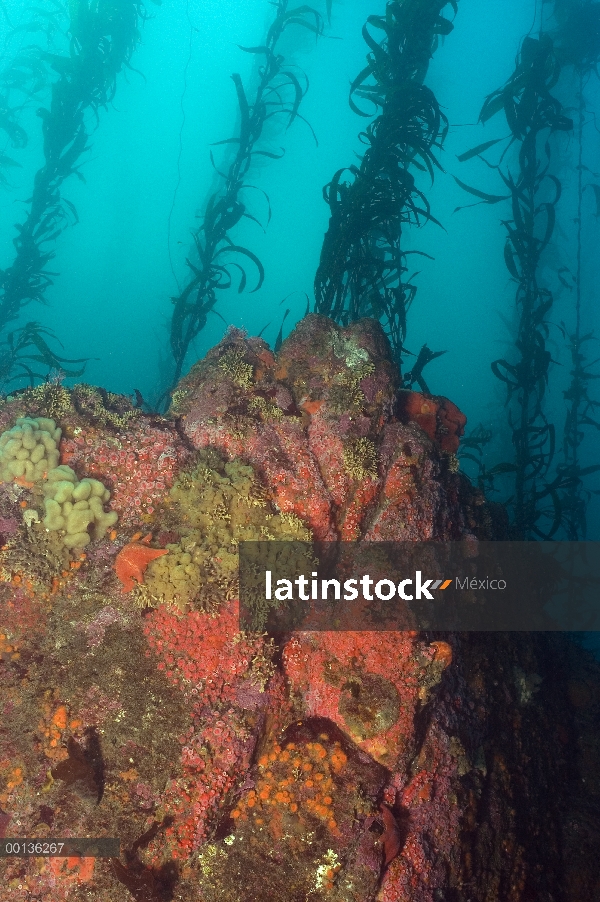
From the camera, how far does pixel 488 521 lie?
530cm

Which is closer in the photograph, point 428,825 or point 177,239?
point 428,825

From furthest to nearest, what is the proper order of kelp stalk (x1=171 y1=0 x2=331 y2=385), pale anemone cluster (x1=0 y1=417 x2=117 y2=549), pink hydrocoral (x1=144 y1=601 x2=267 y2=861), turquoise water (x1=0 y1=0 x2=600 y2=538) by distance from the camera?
turquoise water (x1=0 y1=0 x2=600 y2=538), kelp stalk (x1=171 y1=0 x2=331 y2=385), pale anemone cluster (x1=0 y1=417 x2=117 y2=549), pink hydrocoral (x1=144 y1=601 x2=267 y2=861)

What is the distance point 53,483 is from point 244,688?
2.32 metres

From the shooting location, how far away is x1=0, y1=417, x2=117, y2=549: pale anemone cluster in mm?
3877

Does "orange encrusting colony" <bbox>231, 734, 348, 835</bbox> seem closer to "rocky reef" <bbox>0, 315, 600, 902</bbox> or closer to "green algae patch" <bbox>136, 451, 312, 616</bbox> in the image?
"rocky reef" <bbox>0, 315, 600, 902</bbox>

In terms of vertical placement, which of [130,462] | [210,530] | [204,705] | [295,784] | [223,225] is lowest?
[295,784]

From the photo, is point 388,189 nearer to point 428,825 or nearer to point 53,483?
point 53,483

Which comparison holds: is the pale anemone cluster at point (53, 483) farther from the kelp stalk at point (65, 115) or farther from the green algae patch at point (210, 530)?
the kelp stalk at point (65, 115)

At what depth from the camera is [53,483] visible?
398 centimetres

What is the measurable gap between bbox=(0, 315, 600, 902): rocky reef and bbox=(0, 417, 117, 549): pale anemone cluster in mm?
31

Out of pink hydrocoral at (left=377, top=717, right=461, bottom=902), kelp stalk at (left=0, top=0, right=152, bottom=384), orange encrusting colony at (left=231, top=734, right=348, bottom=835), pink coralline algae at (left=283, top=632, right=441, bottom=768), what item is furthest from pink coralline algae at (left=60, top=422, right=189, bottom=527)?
kelp stalk at (left=0, top=0, right=152, bottom=384)

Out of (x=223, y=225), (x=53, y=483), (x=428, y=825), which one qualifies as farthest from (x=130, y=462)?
(x=223, y=225)

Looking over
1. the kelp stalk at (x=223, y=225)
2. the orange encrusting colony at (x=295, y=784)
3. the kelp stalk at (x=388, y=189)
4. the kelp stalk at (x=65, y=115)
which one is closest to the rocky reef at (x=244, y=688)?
the orange encrusting colony at (x=295, y=784)

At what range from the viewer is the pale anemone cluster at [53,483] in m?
3.88
